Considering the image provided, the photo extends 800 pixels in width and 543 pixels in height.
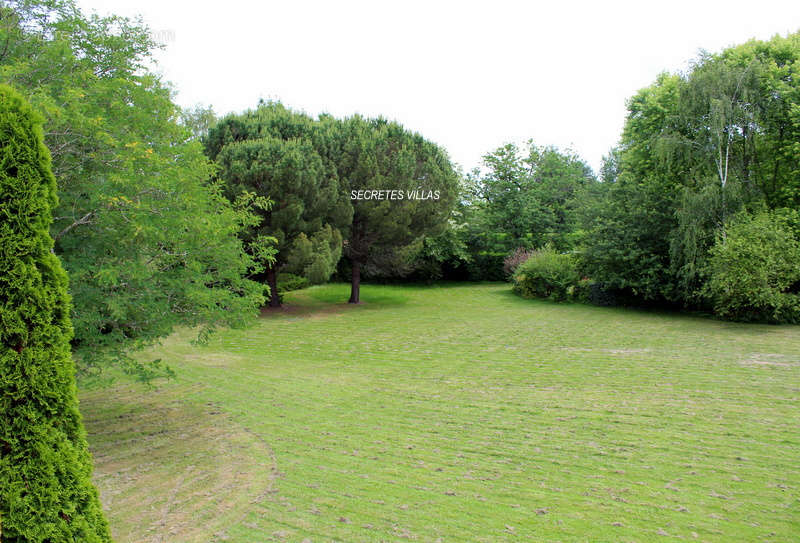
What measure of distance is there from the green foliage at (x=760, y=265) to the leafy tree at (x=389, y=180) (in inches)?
418

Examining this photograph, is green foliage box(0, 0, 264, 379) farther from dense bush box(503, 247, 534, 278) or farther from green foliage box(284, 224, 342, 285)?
dense bush box(503, 247, 534, 278)

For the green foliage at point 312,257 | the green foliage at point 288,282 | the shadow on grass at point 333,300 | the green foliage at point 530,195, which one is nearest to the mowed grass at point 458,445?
the green foliage at point 312,257

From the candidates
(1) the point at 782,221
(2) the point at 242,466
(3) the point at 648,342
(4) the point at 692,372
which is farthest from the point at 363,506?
(1) the point at 782,221

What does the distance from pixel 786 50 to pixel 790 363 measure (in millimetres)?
14568

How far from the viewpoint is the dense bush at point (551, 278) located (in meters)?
25.1

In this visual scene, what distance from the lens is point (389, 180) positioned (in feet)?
67.5

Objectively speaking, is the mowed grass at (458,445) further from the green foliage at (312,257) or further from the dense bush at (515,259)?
the dense bush at (515,259)

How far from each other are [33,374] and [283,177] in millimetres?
15162

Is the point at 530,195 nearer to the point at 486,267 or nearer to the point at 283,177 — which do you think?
the point at 486,267

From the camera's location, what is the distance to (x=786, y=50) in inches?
753

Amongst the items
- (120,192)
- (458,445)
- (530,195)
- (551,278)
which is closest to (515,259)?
(551,278)

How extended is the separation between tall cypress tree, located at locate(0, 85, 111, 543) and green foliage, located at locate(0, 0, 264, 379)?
6.54 ft

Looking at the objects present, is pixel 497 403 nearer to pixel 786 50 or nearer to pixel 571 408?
pixel 571 408

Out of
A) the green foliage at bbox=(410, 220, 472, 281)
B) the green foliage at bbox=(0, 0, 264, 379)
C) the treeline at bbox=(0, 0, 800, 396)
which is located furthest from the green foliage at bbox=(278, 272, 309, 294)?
the green foliage at bbox=(0, 0, 264, 379)
